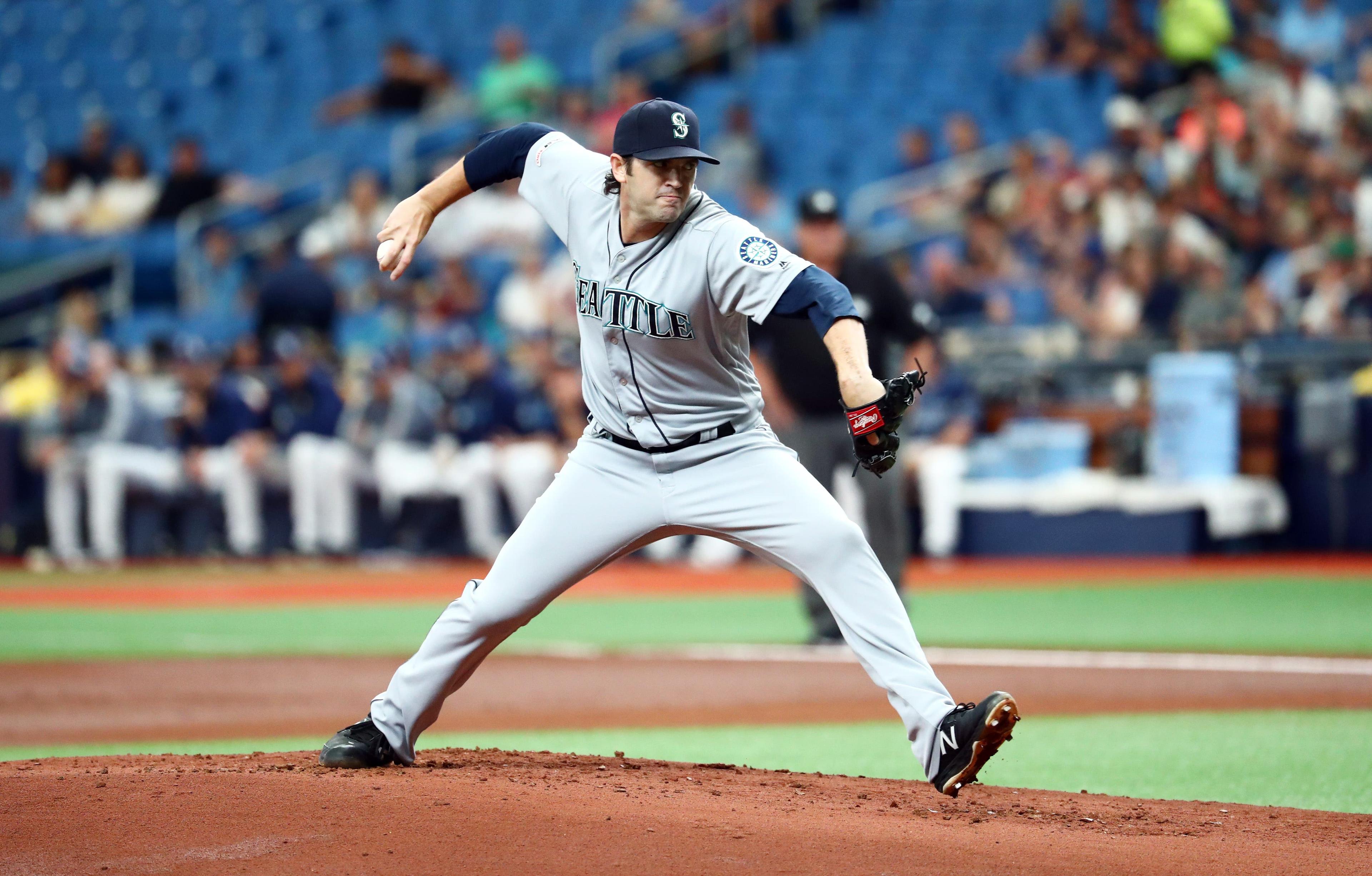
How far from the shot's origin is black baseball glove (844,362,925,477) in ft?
13.3

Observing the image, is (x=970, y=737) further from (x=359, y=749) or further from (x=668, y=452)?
(x=359, y=749)

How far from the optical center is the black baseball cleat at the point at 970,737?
4207mm

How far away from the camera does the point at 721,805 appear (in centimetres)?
428

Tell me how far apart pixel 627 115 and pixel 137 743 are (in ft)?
11.2

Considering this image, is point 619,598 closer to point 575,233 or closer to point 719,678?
point 719,678

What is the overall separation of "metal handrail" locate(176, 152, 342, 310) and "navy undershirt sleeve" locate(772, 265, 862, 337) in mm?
15543

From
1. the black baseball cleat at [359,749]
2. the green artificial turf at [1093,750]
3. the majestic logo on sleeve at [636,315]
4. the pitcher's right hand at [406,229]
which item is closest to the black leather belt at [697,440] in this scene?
the majestic logo on sleeve at [636,315]

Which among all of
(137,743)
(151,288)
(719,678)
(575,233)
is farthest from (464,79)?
(575,233)

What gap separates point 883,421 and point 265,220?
16.3m

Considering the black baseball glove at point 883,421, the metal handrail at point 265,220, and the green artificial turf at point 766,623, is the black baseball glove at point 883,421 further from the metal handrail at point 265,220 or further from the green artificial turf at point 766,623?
the metal handrail at point 265,220

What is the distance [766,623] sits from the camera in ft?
35.1

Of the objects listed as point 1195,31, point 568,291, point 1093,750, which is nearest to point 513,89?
point 568,291

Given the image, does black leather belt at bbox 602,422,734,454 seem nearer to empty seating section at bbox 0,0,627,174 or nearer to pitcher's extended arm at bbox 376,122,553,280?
pitcher's extended arm at bbox 376,122,553,280

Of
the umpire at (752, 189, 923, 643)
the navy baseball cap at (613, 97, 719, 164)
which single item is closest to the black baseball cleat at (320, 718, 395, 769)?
the navy baseball cap at (613, 97, 719, 164)
